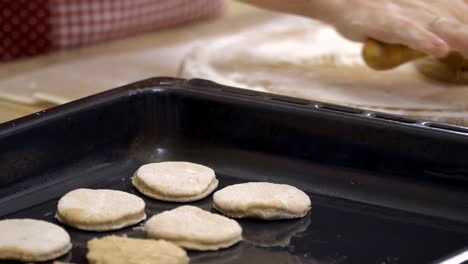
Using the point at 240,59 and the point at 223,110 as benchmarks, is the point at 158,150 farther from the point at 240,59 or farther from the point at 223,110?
the point at 240,59

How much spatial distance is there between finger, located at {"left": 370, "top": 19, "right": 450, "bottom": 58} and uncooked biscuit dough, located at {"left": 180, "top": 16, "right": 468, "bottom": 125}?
2.9 inches

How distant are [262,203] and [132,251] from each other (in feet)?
0.52

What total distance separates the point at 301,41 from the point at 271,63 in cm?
16

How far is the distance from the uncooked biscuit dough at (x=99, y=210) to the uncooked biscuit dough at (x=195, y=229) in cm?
3

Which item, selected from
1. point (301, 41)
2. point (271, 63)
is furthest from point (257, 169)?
point (301, 41)

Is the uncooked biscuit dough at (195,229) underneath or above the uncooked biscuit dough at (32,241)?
above

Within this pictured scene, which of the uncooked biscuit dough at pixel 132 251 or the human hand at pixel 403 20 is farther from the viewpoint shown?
the human hand at pixel 403 20

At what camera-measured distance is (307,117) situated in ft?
3.25

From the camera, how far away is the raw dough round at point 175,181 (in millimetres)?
933

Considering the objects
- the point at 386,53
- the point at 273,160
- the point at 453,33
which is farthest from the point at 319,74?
the point at 273,160

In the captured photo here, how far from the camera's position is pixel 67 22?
1.62m

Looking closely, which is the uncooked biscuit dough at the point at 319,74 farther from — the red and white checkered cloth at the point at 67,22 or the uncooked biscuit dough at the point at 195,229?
the uncooked biscuit dough at the point at 195,229

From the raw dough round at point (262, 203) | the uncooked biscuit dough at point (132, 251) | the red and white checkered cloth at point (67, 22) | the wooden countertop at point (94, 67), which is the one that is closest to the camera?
the uncooked biscuit dough at point (132, 251)

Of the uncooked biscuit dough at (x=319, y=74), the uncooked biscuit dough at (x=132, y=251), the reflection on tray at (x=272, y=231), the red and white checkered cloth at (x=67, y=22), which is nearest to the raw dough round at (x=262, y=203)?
the reflection on tray at (x=272, y=231)
